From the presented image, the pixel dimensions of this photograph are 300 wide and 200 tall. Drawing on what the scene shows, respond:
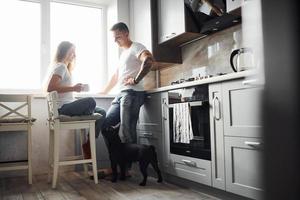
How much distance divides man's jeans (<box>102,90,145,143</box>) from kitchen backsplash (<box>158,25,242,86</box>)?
Result: 0.59 m

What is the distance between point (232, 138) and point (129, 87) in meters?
1.18

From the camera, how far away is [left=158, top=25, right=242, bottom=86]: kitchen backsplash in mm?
2459

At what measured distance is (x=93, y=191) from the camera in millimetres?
2211

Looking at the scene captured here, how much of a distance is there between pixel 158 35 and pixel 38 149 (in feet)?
5.47

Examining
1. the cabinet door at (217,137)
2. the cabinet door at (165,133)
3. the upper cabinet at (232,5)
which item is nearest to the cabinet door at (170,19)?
the upper cabinet at (232,5)

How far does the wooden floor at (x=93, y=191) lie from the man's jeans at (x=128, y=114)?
1.28ft

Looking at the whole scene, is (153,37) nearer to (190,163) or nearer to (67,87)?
(67,87)

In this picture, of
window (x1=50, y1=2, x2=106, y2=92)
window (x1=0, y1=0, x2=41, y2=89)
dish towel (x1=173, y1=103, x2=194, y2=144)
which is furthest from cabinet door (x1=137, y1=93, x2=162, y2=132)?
window (x1=0, y1=0, x2=41, y2=89)

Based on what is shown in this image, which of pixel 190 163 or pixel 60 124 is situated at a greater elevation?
pixel 60 124

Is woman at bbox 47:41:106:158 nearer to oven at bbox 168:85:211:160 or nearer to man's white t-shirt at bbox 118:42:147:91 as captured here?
man's white t-shirt at bbox 118:42:147:91

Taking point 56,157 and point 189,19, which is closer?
point 56,157

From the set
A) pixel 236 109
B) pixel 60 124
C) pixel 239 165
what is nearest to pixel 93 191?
pixel 60 124

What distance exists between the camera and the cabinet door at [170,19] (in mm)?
2705

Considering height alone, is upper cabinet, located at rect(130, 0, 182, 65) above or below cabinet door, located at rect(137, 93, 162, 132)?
above
